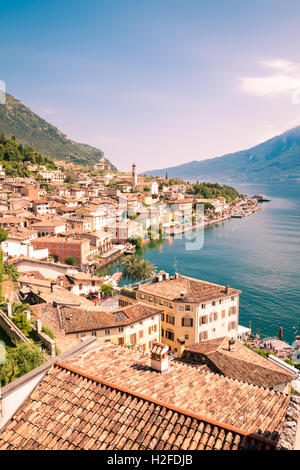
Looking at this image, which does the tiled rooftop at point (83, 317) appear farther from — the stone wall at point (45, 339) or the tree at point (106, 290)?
the tree at point (106, 290)

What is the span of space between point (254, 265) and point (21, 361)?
46229 mm

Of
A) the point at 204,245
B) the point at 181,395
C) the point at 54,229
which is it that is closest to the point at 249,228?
the point at 204,245

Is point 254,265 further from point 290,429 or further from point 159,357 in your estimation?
point 290,429

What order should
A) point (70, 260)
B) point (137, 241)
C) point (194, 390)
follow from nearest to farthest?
point (194, 390)
point (70, 260)
point (137, 241)

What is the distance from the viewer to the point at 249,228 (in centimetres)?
8956

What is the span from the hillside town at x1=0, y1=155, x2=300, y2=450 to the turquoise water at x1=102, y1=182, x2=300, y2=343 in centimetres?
430

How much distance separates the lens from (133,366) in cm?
682

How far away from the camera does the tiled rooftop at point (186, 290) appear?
840 inches

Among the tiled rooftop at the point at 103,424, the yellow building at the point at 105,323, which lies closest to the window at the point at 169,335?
the yellow building at the point at 105,323

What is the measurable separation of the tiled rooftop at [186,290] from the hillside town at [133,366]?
0.23 ft

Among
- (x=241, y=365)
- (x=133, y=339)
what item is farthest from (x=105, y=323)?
(x=241, y=365)

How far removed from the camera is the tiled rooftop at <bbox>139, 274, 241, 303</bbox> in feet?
70.0

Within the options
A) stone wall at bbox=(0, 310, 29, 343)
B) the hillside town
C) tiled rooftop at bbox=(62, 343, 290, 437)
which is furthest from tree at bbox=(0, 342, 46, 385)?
tiled rooftop at bbox=(62, 343, 290, 437)

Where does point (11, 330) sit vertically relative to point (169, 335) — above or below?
above
